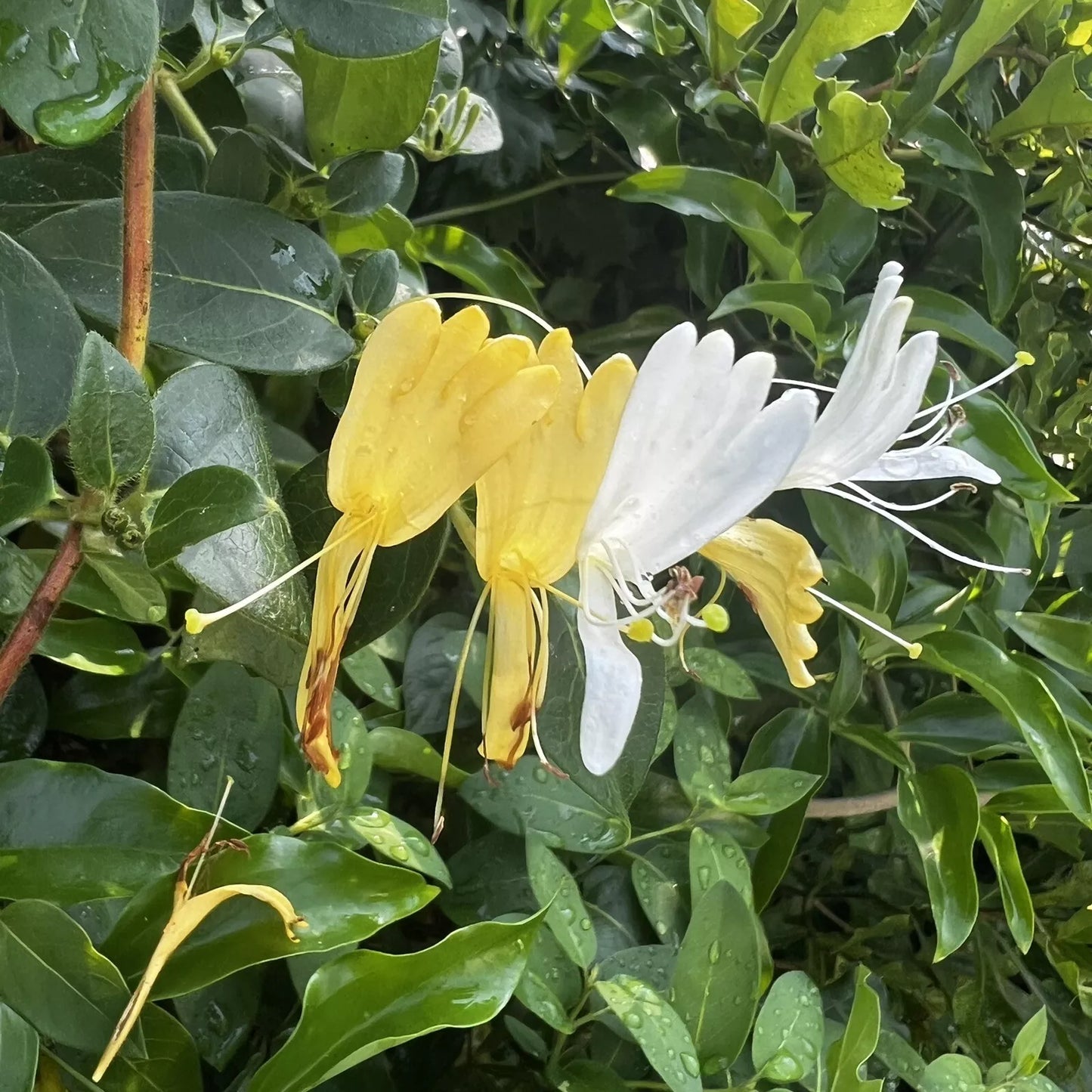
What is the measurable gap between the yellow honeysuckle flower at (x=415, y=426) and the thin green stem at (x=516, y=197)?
349 mm

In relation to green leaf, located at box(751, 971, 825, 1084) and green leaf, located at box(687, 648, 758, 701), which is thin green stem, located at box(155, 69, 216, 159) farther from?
green leaf, located at box(751, 971, 825, 1084)

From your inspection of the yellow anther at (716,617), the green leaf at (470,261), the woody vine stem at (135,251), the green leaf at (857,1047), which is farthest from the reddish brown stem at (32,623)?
the green leaf at (857,1047)

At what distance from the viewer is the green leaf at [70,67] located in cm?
25

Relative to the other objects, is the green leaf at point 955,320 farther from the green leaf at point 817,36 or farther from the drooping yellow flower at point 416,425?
the drooping yellow flower at point 416,425

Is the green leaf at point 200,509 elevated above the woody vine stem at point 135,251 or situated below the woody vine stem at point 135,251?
below

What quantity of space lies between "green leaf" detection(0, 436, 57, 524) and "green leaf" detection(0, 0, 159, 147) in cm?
9

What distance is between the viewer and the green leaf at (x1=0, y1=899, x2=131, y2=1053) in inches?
12.6

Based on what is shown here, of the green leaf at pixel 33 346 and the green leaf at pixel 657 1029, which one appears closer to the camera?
the green leaf at pixel 33 346

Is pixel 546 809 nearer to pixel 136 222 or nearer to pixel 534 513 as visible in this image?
pixel 534 513

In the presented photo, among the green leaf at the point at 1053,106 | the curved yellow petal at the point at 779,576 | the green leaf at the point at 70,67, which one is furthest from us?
the green leaf at the point at 1053,106

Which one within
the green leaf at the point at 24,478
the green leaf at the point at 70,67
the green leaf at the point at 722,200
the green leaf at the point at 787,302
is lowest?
the green leaf at the point at 24,478

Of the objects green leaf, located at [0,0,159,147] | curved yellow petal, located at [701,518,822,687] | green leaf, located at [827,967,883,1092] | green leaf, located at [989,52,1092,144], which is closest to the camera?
green leaf, located at [0,0,159,147]

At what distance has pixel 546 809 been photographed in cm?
50

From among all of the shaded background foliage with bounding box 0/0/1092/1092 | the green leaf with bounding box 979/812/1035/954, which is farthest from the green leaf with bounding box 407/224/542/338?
the green leaf with bounding box 979/812/1035/954
